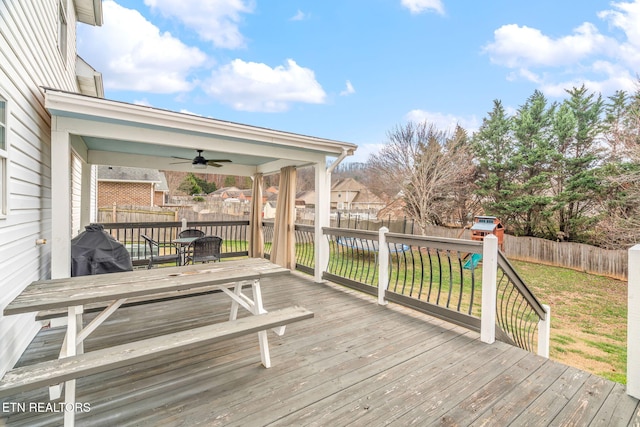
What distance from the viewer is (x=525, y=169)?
13109 millimetres

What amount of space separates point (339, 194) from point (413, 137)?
2682 cm

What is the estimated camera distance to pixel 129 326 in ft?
10.7

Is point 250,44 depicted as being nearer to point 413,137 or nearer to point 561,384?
point 413,137

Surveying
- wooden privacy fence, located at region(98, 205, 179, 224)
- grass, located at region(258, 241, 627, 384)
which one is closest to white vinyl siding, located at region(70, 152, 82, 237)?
grass, located at region(258, 241, 627, 384)

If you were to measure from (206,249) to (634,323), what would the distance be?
5.59 m

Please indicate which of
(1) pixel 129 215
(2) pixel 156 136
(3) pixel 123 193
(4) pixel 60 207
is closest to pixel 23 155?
(4) pixel 60 207

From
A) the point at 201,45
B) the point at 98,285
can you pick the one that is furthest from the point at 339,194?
the point at 98,285

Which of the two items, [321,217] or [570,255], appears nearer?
[321,217]

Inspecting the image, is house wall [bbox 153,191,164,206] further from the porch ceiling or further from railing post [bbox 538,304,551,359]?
railing post [bbox 538,304,551,359]

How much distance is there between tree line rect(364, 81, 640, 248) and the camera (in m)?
10.9

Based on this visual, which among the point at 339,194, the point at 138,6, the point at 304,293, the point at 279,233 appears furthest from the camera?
the point at 339,194

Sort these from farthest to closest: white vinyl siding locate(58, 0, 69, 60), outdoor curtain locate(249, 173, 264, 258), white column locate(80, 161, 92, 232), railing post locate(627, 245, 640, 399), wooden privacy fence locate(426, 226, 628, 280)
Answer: wooden privacy fence locate(426, 226, 628, 280) → outdoor curtain locate(249, 173, 264, 258) → white column locate(80, 161, 92, 232) → white vinyl siding locate(58, 0, 69, 60) → railing post locate(627, 245, 640, 399)

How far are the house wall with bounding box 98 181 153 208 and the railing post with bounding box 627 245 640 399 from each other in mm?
19576

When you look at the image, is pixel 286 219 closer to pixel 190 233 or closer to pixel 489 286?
pixel 190 233
